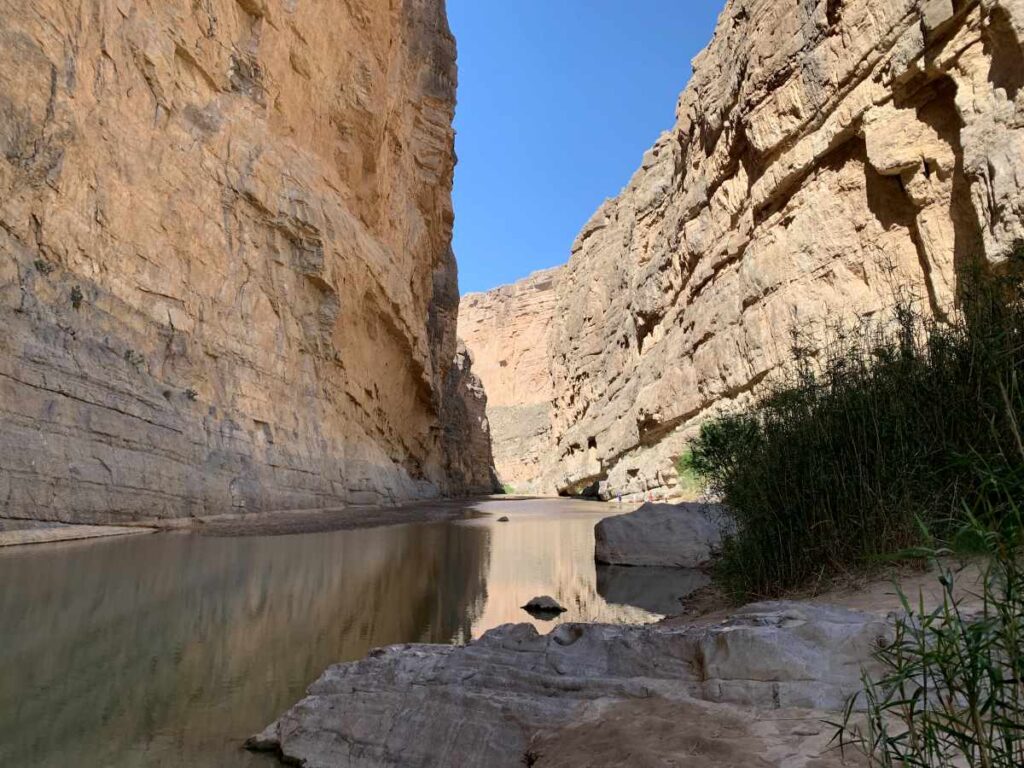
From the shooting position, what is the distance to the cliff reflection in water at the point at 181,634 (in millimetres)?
3191

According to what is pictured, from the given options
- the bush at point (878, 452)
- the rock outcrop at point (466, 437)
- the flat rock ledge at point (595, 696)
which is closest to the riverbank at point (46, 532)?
the flat rock ledge at point (595, 696)

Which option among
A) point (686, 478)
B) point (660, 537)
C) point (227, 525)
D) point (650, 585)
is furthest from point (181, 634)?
point (686, 478)

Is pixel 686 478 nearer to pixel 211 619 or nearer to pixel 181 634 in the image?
pixel 211 619

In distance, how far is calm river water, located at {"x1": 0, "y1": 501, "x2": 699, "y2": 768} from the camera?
324cm

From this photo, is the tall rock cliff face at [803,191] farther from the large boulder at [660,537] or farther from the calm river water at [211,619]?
the calm river water at [211,619]

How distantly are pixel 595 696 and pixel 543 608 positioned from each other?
3.59m

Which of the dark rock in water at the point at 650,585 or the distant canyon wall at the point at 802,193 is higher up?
the distant canyon wall at the point at 802,193

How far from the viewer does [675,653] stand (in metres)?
3.10

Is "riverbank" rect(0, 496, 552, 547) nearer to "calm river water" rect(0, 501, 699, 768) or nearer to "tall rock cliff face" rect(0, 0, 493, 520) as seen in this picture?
"tall rock cliff face" rect(0, 0, 493, 520)

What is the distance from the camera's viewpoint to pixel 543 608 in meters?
6.46

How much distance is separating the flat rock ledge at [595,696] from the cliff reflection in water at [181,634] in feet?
1.41

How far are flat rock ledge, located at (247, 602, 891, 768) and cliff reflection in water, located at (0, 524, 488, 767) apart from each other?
0.43 meters

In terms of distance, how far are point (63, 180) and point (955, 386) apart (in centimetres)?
1380

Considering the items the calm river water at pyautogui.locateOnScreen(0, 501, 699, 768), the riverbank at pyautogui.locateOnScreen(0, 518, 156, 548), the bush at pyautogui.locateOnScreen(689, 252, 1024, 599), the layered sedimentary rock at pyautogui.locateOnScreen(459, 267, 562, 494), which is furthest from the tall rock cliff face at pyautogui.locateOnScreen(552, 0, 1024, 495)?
the layered sedimentary rock at pyautogui.locateOnScreen(459, 267, 562, 494)
